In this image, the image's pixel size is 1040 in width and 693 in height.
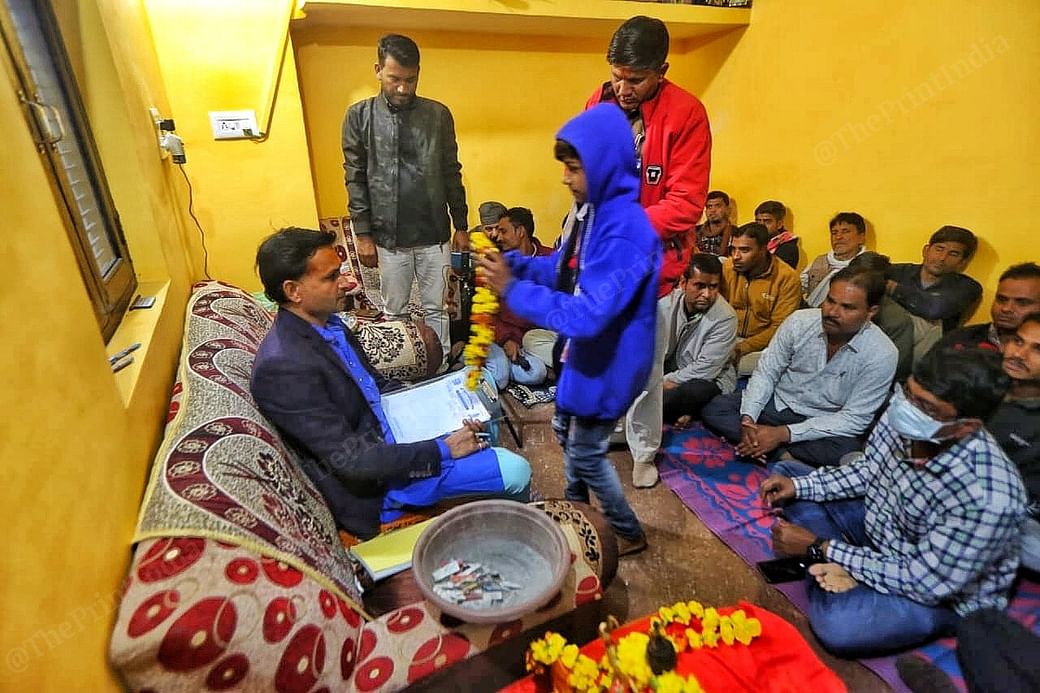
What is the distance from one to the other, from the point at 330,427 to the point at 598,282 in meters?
0.85

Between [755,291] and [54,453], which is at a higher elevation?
[54,453]

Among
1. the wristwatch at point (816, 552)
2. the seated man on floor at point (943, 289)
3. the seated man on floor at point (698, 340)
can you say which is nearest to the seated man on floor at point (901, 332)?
the seated man on floor at point (943, 289)

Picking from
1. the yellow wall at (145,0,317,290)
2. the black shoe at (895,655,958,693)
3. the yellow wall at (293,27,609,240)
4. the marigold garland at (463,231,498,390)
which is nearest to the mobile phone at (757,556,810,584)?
the black shoe at (895,655,958,693)

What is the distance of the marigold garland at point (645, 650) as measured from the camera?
1121mm

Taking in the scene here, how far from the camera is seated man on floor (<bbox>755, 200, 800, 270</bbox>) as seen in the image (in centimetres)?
378

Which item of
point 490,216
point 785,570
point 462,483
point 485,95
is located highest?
point 485,95

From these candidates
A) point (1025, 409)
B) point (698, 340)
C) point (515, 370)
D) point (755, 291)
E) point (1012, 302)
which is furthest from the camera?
point (515, 370)

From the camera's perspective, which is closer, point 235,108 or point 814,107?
point 235,108

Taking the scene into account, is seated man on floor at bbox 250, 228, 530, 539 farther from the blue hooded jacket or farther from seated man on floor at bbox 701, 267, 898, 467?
seated man on floor at bbox 701, 267, 898, 467

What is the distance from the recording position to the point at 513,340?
11.1 ft

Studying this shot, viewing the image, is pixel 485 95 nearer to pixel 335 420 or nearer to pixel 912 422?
pixel 335 420

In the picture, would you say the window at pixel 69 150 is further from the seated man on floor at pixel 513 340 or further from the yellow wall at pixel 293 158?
the seated man on floor at pixel 513 340

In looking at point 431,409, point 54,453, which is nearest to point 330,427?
point 431,409

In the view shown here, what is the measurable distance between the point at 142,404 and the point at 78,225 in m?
0.60
